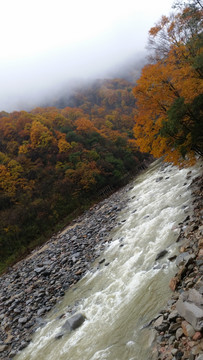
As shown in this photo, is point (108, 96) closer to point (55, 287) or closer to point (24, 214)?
point (24, 214)

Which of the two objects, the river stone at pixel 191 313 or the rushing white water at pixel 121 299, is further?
the rushing white water at pixel 121 299

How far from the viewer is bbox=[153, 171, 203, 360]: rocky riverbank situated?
4.64 meters

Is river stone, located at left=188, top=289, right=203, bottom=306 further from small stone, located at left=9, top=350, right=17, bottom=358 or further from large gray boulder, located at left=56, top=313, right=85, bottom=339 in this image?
small stone, located at left=9, top=350, right=17, bottom=358

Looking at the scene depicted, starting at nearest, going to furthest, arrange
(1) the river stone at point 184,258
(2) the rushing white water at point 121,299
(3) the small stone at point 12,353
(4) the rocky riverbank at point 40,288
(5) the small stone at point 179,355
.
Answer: (5) the small stone at point 179,355
(2) the rushing white water at point 121,299
(1) the river stone at point 184,258
(3) the small stone at point 12,353
(4) the rocky riverbank at point 40,288

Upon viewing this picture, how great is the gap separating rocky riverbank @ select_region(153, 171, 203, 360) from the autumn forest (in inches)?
274

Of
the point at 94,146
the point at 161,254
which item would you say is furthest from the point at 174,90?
the point at 94,146

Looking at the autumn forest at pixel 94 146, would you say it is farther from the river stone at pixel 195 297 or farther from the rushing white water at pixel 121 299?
the river stone at pixel 195 297

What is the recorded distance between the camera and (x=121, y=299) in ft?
27.4

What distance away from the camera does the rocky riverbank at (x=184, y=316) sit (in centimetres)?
464

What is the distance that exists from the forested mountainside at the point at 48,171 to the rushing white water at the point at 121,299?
18413 mm

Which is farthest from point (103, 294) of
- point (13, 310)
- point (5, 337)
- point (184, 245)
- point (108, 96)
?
point (108, 96)

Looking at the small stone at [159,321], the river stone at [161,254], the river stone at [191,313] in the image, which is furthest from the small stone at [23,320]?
the river stone at [191,313]

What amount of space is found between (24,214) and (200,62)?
28.4 meters

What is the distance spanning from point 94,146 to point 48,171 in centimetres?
1203
